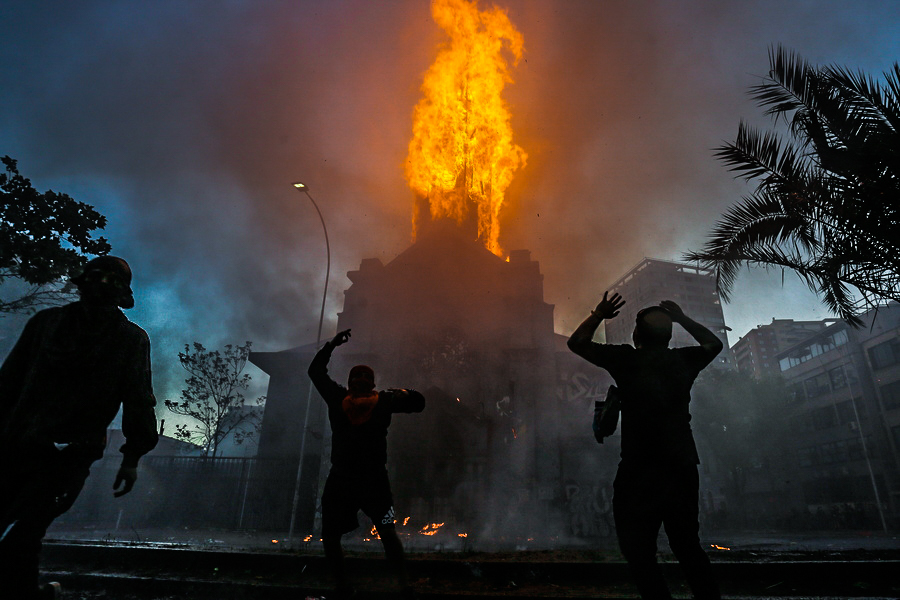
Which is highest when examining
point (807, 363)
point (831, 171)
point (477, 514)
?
point (807, 363)

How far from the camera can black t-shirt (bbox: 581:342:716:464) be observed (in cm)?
263

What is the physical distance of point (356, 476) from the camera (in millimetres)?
3658

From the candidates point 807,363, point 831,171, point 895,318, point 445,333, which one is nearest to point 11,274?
point 445,333

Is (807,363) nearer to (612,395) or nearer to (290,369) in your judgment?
(290,369)

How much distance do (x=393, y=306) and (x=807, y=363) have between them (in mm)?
46373

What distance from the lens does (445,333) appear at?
2161cm

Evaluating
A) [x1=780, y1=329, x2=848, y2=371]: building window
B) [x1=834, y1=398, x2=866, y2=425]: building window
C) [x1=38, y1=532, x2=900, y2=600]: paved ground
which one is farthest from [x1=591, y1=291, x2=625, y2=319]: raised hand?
[x1=780, y1=329, x2=848, y2=371]: building window

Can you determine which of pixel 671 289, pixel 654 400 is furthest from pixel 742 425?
pixel 671 289

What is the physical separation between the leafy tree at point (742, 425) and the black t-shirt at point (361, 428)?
1220 inches

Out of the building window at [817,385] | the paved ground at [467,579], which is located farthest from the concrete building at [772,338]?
the paved ground at [467,579]

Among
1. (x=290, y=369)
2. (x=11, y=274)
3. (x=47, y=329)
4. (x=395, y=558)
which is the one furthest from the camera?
(x=290, y=369)

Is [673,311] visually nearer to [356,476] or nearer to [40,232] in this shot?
[356,476]

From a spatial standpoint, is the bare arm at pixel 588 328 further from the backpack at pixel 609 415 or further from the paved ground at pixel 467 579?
the paved ground at pixel 467 579

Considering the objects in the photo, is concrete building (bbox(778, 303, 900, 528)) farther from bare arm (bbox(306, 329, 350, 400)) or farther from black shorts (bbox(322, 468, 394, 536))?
bare arm (bbox(306, 329, 350, 400))
